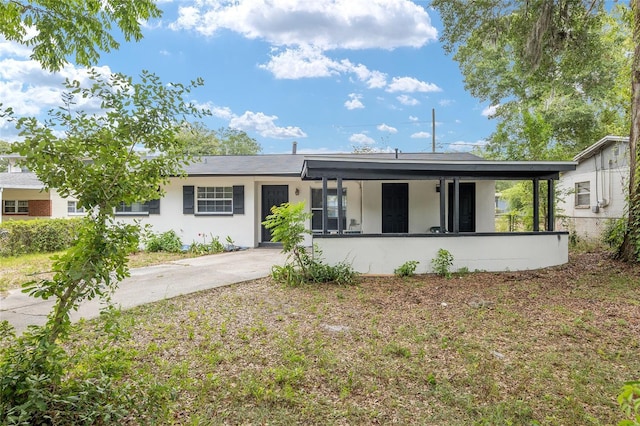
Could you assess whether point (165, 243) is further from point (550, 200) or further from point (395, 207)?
point (550, 200)

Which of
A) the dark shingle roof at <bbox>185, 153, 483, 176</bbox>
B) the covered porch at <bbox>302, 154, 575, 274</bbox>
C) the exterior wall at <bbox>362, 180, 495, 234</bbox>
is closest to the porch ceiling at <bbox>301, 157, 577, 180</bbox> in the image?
the covered porch at <bbox>302, 154, 575, 274</bbox>

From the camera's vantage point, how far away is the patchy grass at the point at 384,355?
105 inches

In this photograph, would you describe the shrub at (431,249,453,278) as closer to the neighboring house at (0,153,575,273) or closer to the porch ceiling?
the porch ceiling

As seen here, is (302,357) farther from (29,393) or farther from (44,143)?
(44,143)

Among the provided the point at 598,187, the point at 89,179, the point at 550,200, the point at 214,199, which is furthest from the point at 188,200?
the point at 598,187

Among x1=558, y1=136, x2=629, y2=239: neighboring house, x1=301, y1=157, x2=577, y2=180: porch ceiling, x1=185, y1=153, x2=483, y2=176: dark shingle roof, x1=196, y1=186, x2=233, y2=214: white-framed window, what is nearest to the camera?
x1=301, y1=157, x2=577, y2=180: porch ceiling

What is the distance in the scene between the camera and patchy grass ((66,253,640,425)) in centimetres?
268

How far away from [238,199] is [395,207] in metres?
4.84

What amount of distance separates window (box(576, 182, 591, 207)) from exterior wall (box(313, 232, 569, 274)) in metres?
6.71

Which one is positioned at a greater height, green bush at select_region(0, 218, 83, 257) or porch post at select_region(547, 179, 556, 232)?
porch post at select_region(547, 179, 556, 232)

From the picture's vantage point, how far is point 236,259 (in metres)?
9.34

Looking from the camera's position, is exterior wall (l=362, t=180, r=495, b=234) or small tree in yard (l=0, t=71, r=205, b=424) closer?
small tree in yard (l=0, t=71, r=205, b=424)

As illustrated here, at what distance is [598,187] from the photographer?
1266cm

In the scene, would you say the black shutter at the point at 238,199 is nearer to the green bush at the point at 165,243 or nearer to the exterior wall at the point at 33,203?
the green bush at the point at 165,243
